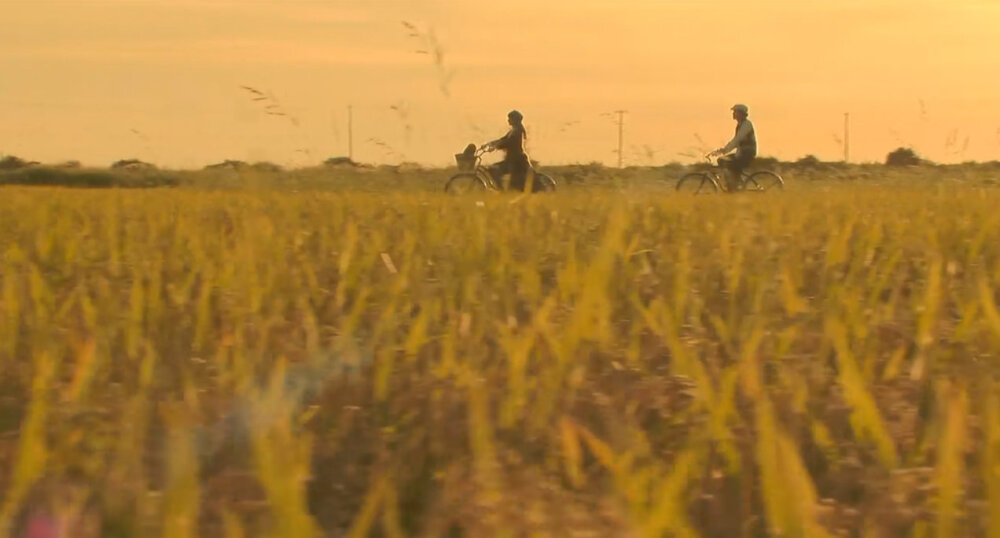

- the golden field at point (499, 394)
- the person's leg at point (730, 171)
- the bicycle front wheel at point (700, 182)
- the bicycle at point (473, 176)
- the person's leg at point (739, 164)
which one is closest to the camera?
the golden field at point (499, 394)

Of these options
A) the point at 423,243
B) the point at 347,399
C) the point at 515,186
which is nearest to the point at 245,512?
the point at 347,399

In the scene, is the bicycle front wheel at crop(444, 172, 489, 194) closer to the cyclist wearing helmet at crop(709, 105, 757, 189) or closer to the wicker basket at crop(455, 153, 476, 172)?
the wicker basket at crop(455, 153, 476, 172)

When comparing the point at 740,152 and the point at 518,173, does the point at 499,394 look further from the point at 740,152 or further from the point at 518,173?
the point at 740,152

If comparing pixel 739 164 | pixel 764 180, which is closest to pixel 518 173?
pixel 739 164

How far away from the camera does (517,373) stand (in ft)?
4.31

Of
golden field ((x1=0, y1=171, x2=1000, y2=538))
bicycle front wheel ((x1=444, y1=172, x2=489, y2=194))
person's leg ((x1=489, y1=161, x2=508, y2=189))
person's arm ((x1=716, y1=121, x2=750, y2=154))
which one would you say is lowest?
golden field ((x1=0, y1=171, x2=1000, y2=538))

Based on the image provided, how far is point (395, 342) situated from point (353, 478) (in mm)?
518

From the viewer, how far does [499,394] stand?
1258mm

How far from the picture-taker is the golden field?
35.9 inches

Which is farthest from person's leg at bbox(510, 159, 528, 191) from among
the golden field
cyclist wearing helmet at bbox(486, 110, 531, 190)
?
the golden field

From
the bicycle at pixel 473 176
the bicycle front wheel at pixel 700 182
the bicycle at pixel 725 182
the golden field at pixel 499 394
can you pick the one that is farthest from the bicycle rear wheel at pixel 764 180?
the golden field at pixel 499 394

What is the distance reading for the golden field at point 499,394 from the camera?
91 cm

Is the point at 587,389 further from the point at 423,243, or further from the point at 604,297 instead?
the point at 423,243

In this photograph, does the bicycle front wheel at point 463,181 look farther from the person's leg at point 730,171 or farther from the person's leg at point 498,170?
the person's leg at point 730,171
